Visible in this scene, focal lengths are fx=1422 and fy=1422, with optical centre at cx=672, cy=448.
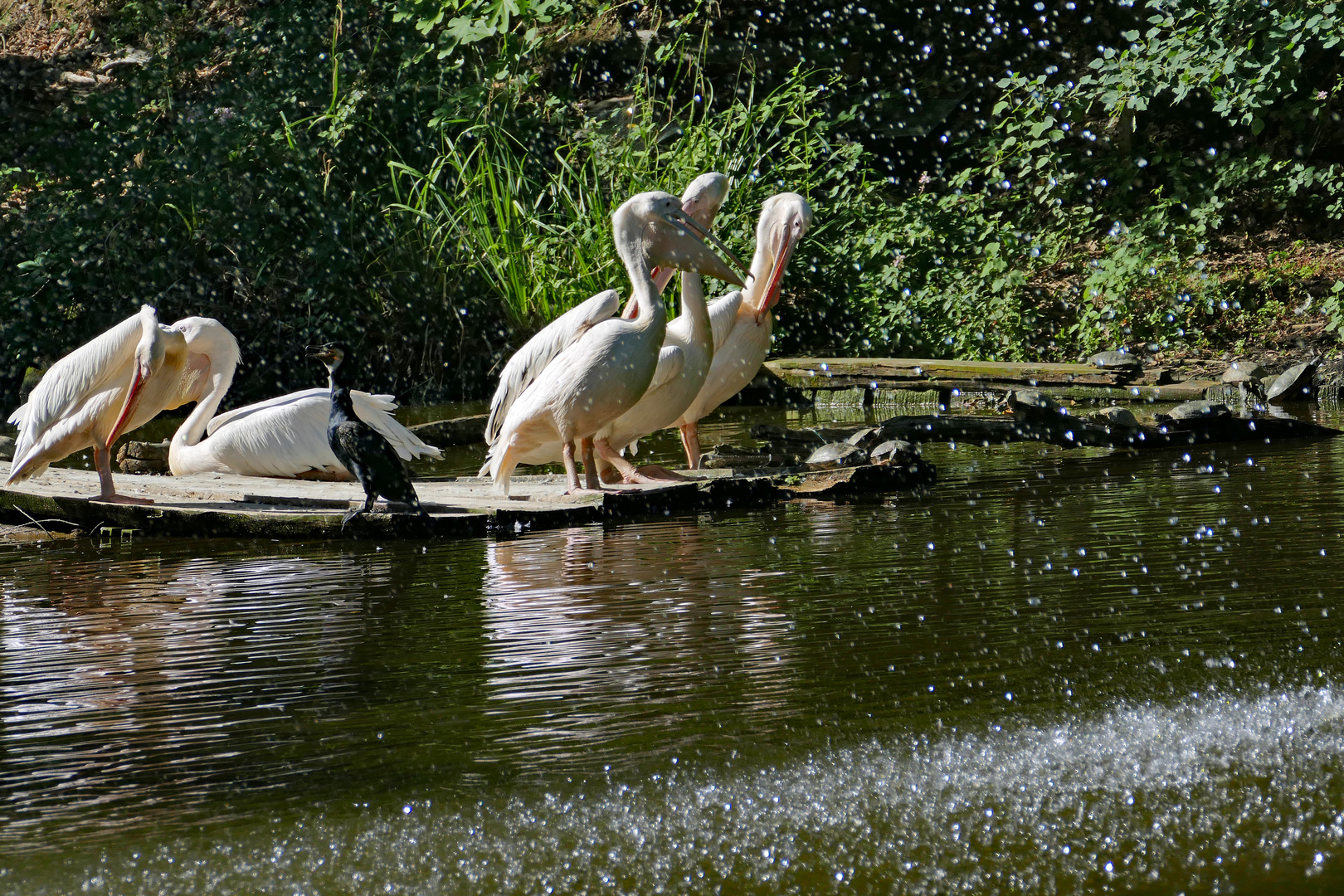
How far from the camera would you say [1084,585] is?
152 inches

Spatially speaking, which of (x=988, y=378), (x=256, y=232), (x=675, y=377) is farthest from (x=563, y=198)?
(x=675, y=377)

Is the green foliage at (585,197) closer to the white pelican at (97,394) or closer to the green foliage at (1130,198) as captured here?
the green foliage at (1130,198)

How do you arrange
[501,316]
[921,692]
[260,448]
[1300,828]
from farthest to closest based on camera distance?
[501,316] < [260,448] < [921,692] < [1300,828]

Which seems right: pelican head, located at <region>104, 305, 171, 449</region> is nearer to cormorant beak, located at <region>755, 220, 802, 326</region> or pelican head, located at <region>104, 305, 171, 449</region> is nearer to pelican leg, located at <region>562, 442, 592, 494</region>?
pelican leg, located at <region>562, 442, 592, 494</region>

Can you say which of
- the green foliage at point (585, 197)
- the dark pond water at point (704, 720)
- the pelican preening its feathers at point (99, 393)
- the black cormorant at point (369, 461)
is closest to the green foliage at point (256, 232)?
the green foliage at point (585, 197)

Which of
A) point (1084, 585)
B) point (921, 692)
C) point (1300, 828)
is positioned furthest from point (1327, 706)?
point (1084, 585)

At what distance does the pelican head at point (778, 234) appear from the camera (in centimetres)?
669

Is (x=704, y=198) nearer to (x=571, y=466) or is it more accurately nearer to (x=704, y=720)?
(x=571, y=466)

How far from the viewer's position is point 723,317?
663 centimetres

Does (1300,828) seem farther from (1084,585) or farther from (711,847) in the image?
(1084,585)

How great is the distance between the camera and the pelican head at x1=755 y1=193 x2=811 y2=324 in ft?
21.9

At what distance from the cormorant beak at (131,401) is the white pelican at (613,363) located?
1.48 metres

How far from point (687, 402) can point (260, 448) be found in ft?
6.93

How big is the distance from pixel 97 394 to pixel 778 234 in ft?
10.4
